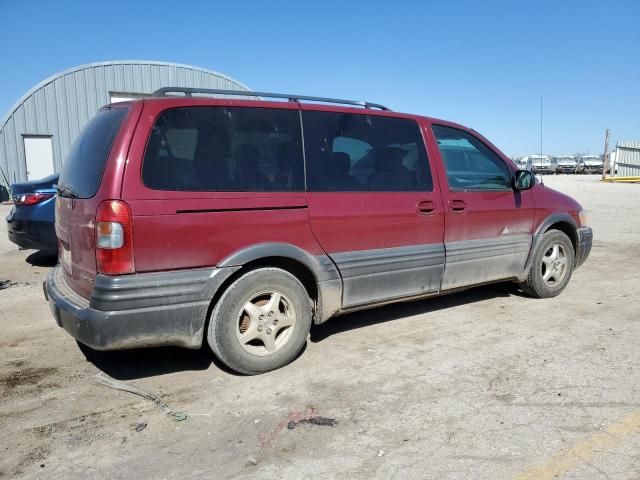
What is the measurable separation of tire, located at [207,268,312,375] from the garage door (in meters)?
18.3

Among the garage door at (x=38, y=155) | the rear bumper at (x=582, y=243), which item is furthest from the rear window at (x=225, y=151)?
the garage door at (x=38, y=155)

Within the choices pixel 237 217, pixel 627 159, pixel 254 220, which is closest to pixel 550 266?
pixel 254 220

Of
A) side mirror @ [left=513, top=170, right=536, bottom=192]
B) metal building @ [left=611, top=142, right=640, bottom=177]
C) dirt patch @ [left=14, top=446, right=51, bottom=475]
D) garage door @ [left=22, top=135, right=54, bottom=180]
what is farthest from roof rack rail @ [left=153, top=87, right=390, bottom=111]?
metal building @ [left=611, top=142, right=640, bottom=177]

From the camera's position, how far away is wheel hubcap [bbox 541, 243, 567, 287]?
217 inches

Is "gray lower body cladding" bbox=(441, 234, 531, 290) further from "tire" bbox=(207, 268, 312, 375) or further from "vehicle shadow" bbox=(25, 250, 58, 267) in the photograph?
"vehicle shadow" bbox=(25, 250, 58, 267)

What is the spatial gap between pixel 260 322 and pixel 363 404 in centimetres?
90

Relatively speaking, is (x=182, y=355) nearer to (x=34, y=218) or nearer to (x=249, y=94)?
(x=249, y=94)

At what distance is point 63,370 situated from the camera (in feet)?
12.5

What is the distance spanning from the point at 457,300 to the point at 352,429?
2951mm

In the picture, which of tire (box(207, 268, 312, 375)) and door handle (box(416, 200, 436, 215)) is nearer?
tire (box(207, 268, 312, 375))

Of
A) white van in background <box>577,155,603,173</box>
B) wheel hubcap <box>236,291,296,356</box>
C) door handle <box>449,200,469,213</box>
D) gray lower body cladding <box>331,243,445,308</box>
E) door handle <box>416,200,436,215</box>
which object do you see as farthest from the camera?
white van in background <box>577,155,603,173</box>

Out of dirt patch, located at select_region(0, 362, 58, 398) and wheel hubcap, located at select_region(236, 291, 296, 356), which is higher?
wheel hubcap, located at select_region(236, 291, 296, 356)

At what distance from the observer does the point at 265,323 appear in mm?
3639

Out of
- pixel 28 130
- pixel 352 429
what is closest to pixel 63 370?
pixel 352 429
